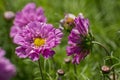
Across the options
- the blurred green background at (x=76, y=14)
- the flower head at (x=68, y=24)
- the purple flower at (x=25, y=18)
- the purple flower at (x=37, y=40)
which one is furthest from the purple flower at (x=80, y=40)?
the blurred green background at (x=76, y=14)

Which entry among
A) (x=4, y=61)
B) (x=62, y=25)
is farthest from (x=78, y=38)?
(x=4, y=61)

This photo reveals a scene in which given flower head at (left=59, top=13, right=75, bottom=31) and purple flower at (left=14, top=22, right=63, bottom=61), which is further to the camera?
flower head at (left=59, top=13, right=75, bottom=31)

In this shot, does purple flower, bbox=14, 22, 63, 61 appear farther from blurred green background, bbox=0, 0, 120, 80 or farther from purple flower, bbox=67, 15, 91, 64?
blurred green background, bbox=0, 0, 120, 80

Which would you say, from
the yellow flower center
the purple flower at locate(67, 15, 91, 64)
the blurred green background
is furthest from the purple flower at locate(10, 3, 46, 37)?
the purple flower at locate(67, 15, 91, 64)

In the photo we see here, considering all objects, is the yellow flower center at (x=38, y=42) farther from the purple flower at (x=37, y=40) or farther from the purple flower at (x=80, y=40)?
the purple flower at (x=80, y=40)

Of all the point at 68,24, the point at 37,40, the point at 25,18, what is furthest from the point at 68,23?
the point at 25,18

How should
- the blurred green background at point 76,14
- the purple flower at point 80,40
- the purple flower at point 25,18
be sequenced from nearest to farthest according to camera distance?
the purple flower at point 80,40 < the purple flower at point 25,18 < the blurred green background at point 76,14
